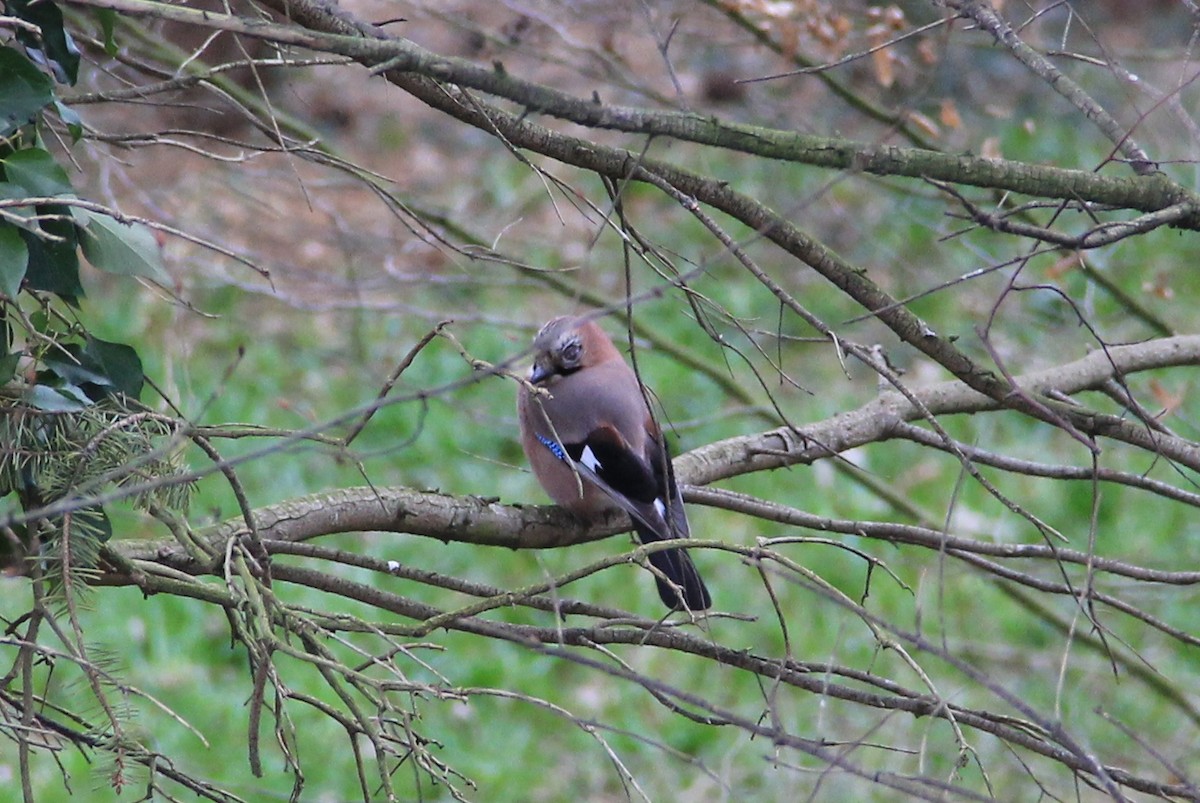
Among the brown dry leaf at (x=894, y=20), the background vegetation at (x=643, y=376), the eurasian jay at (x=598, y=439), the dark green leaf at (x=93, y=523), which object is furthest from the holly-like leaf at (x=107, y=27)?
the brown dry leaf at (x=894, y=20)

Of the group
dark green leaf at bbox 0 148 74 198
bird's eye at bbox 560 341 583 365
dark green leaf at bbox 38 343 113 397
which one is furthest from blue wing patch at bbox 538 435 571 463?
A: dark green leaf at bbox 0 148 74 198

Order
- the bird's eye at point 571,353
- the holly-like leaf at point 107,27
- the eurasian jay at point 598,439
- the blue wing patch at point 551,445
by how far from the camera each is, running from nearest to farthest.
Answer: the holly-like leaf at point 107,27
the eurasian jay at point 598,439
the blue wing patch at point 551,445
the bird's eye at point 571,353

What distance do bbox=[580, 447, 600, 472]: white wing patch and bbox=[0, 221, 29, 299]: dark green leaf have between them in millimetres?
2054

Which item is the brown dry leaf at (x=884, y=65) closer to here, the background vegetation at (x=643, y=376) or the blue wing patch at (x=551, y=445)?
the background vegetation at (x=643, y=376)

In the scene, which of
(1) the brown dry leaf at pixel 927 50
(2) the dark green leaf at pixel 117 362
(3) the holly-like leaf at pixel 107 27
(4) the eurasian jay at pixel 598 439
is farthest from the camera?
(1) the brown dry leaf at pixel 927 50

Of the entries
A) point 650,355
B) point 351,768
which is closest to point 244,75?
point 650,355

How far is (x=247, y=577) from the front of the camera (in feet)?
6.86

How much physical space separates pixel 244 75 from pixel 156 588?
699 cm

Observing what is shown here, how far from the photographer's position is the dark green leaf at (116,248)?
7.53 feet

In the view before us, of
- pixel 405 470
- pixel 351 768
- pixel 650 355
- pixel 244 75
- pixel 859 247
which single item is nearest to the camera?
pixel 351 768

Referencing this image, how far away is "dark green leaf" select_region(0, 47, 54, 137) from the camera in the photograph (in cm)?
216

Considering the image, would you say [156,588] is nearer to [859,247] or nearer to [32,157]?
[32,157]

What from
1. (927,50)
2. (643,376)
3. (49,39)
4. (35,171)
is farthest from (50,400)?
(643,376)

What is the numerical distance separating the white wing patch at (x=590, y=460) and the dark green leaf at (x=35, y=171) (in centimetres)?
201
